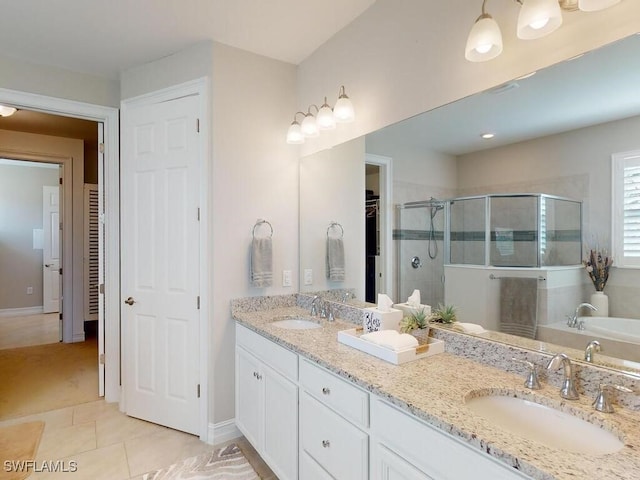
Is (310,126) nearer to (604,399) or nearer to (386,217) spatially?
(386,217)

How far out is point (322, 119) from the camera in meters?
2.31

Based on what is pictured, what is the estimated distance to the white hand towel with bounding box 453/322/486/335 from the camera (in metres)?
1.61

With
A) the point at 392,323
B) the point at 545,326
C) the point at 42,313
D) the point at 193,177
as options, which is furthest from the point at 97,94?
the point at 42,313

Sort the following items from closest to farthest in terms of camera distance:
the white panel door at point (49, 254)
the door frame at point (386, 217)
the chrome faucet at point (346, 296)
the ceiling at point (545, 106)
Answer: the ceiling at point (545, 106), the door frame at point (386, 217), the chrome faucet at point (346, 296), the white panel door at point (49, 254)

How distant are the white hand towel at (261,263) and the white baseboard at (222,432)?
37.6 inches

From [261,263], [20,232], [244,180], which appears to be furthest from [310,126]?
[20,232]

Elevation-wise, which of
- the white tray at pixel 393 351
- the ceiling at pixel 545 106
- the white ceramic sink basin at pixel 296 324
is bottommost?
the white ceramic sink basin at pixel 296 324

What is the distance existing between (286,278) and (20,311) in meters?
6.27

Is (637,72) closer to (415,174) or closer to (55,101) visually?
(415,174)

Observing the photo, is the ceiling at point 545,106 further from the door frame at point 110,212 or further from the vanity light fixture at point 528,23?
the door frame at point 110,212

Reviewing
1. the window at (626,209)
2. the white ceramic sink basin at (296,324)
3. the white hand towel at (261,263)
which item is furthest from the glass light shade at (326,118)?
the window at (626,209)

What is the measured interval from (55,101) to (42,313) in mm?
5287

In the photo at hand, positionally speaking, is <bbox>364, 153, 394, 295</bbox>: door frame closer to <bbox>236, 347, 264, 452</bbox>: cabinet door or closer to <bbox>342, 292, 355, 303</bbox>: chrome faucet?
<bbox>342, 292, 355, 303</bbox>: chrome faucet

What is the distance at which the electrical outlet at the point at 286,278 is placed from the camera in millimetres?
2725
